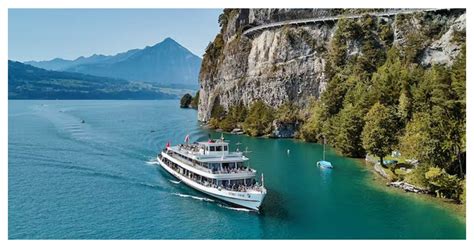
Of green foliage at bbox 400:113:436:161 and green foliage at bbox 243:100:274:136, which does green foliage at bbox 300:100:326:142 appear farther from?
green foliage at bbox 400:113:436:161

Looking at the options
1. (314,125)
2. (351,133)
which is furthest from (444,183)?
(314,125)

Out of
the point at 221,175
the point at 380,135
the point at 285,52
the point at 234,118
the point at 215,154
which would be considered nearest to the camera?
the point at 221,175

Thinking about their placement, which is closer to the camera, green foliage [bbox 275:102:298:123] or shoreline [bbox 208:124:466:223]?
shoreline [bbox 208:124:466:223]

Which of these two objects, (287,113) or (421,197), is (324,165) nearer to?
(421,197)

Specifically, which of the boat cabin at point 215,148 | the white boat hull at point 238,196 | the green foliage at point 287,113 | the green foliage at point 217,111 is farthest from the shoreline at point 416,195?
the green foliage at point 217,111

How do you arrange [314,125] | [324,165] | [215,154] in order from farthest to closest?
[314,125] → [324,165] → [215,154]

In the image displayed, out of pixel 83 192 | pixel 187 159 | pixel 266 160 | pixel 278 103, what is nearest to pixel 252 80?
pixel 278 103

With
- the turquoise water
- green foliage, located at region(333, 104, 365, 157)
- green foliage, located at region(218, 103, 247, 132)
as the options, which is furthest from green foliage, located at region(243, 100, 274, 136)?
green foliage, located at region(333, 104, 365, 157)
